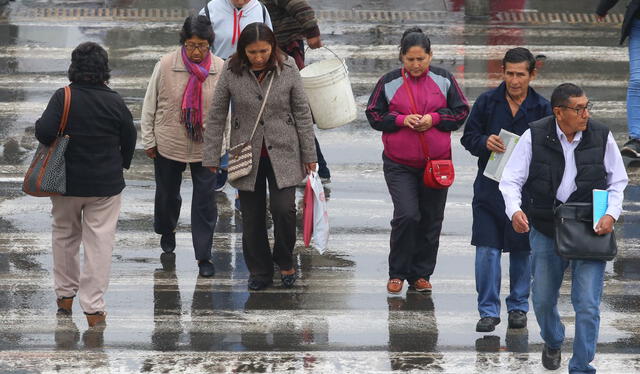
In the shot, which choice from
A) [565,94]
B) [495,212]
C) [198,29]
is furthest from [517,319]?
[198,29]

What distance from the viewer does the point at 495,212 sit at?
8734 mm

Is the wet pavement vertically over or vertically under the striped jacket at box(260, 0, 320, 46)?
under

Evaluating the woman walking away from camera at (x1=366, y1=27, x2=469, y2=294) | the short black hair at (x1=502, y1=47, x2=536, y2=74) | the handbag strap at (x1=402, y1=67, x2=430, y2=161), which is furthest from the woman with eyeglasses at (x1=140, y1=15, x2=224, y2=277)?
the short black hair at (x1=502, y1=47, x2=536, y2=74)

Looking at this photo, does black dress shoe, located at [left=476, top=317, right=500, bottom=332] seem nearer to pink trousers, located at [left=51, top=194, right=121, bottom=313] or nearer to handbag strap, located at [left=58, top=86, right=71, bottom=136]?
pink trousers, located at [left=51, top=194, right=121, bottom=313]

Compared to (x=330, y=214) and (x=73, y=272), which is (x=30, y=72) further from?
(x=73, y=272)

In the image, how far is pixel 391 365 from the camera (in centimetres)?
817

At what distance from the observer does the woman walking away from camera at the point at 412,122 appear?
29.8 ft

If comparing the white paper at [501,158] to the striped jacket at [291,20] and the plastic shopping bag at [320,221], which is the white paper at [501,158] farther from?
the striped jacket at [291,20]

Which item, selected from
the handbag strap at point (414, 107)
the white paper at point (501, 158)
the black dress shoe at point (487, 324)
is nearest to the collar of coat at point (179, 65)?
the handbag strap at point (414, 107)

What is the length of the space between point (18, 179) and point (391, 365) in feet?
15.8

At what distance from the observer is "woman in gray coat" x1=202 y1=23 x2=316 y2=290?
9.16m

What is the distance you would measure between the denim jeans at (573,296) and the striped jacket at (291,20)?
3855 mm

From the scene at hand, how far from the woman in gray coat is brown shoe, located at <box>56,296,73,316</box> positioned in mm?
1262

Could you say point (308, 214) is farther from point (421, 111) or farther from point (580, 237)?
point (580, 237)
